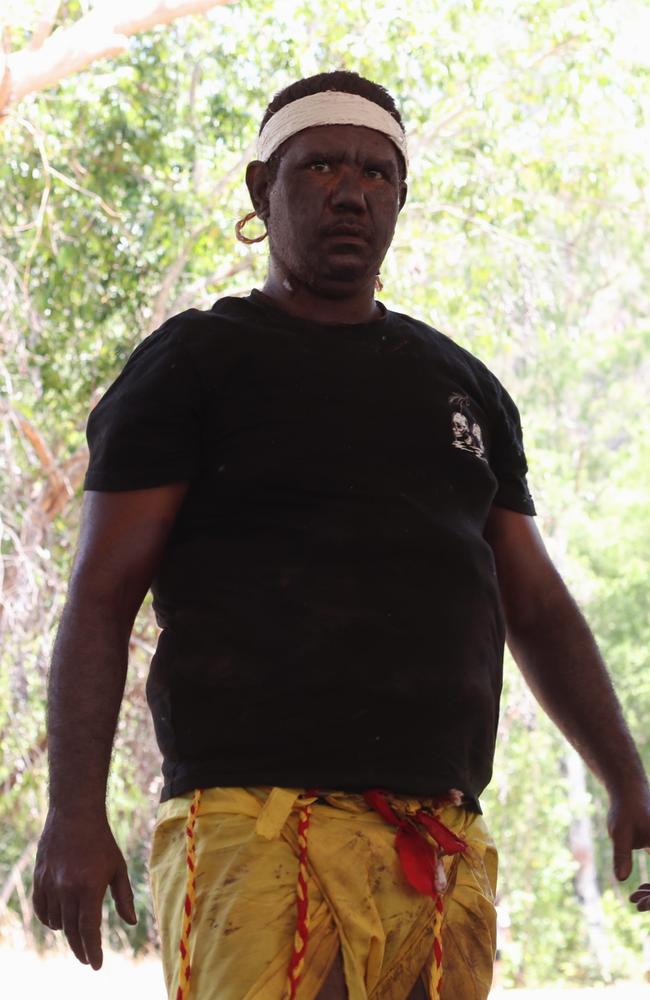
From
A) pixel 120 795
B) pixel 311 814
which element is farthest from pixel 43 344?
pixel 311 814

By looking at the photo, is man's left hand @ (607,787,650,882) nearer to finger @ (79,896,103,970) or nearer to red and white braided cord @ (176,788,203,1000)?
red and white braided cord @ (176,788,203,1000)

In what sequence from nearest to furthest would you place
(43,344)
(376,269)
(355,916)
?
(355,916) < (376,269) < (43,344)

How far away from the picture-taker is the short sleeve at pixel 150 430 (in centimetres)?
171

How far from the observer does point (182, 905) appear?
1.60 meters

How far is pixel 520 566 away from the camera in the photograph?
2039 mm

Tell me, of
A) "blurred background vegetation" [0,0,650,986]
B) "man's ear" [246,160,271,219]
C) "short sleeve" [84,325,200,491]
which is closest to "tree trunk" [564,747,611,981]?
"blurred background vegetation" [0,0,650,986]

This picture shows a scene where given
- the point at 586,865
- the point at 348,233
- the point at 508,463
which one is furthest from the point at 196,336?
the point at 586,865

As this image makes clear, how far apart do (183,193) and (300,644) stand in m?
5.76

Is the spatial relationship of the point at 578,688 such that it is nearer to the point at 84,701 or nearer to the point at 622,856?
the point at 622,856

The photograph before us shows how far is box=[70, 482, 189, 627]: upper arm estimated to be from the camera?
1.71m

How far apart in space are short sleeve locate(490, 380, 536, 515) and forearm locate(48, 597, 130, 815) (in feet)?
1.97

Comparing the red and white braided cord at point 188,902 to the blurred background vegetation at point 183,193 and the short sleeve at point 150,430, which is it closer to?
the short sleeve at point 150,430

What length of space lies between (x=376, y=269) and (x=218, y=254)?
531cm

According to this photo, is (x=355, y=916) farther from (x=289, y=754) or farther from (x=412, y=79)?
(x=412, y=79)
